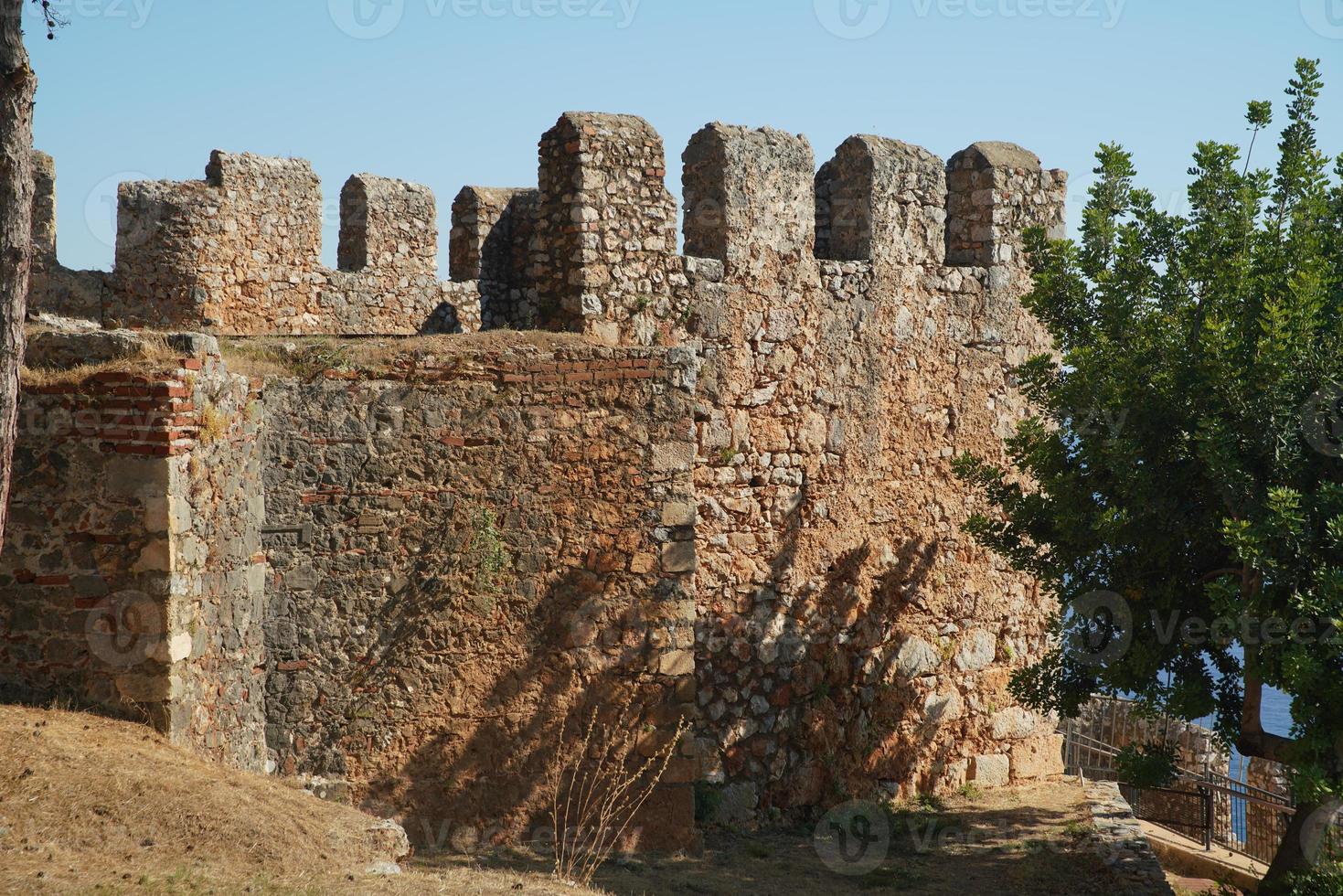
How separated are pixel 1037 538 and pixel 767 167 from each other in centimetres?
359

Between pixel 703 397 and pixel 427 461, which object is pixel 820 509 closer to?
pixel 703 397

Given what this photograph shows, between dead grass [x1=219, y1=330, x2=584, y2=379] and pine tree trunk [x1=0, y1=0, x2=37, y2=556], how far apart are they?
1.77m

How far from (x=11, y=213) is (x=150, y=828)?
2.89 metres

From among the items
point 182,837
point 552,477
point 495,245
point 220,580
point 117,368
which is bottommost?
point 182,837

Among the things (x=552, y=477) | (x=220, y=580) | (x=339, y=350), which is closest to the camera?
(x=220, y=580)

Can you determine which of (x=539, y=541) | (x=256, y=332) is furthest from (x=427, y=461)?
(x=256, y=332)

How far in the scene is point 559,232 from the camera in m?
9.70

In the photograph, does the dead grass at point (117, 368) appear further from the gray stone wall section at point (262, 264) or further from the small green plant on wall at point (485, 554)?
the gray stone wall section at point (262, 264)

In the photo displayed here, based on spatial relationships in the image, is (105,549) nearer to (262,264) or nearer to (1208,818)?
(262,264)

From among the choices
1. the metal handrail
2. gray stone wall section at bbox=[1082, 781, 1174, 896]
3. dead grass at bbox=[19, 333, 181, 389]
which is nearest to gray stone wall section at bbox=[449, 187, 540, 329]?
dead grass at bbox=[19, 333, 181, 389]

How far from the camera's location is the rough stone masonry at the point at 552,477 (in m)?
6.77

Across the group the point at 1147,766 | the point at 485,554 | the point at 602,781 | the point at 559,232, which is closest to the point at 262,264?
the point at 559,232

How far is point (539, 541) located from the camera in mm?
8445

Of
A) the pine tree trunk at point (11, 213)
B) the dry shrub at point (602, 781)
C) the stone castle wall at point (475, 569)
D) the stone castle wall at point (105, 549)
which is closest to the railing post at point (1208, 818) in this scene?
the stone castle wall at point (475, 569)
